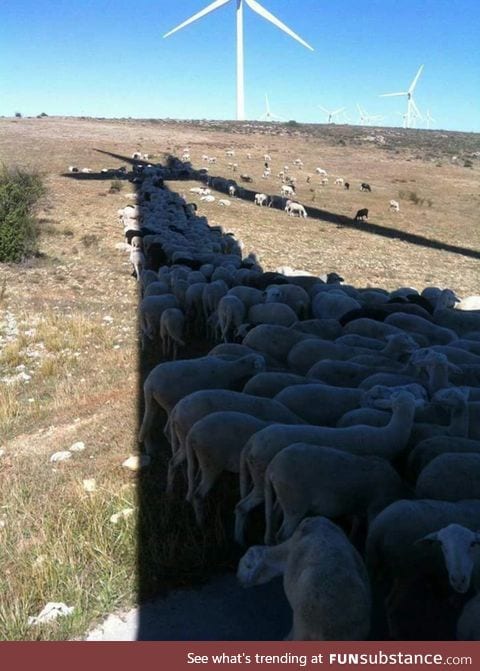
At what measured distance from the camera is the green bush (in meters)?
18.2

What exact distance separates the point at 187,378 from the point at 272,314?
3.50m

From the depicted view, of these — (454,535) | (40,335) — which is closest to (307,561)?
(454,535)

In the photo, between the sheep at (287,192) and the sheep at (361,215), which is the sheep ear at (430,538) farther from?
the sheep at (287,192)

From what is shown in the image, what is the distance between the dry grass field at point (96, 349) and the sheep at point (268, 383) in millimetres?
1463

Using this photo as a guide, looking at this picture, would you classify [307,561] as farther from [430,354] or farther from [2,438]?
[2,438]

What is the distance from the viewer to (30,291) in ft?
51.0

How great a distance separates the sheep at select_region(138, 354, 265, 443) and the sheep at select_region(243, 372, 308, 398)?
33cm

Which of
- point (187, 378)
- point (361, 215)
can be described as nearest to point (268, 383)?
point (187, 378)

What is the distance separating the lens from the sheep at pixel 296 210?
1202 inches

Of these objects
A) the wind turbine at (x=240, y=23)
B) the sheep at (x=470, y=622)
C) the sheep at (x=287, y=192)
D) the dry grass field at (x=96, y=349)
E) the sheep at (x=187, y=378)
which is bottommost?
the dry grass field at (x=96, y=349)

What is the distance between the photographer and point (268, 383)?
22.6ft

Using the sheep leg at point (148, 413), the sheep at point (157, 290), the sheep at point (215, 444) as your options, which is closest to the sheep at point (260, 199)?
the sheep at point (157, 290)

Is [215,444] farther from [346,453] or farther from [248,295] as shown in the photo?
[248,295]

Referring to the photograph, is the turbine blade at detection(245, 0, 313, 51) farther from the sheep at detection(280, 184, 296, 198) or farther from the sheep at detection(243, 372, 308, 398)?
the sheep at detection(243, 372, 308, 398)
